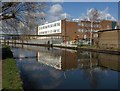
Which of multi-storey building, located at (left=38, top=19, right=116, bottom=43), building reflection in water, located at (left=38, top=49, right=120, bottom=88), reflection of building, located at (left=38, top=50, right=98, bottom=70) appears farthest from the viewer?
multi-storey building, located at (left=38, top=19, right=116, bottom=43)

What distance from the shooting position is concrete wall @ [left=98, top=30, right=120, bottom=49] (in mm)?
50844

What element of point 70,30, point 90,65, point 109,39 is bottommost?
point 90,65

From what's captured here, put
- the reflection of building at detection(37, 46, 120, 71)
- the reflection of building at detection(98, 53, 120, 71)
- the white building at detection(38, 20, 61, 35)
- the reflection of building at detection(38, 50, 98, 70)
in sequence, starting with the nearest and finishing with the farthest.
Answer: the reflection of building at detection(98, 53, 120, 71) → the reflection of building at detection(37, 46, 120, 71) → the reflection of building at detection(38, 50, 98, 70) → the white building at detection(38, 20, 61, 35)

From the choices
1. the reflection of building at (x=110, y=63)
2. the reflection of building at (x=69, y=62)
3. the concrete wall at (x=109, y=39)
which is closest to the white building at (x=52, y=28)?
the concrete wall at (x=109, y=39)

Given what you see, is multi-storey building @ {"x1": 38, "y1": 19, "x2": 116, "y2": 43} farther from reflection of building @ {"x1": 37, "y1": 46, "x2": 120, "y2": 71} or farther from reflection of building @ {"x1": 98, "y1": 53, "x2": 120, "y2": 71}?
reflection of building @ {"x1": 98, "y1": 53, "x2": 120, "y2": 71}

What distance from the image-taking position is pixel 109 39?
5400 cm

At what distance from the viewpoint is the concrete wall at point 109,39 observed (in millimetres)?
50844

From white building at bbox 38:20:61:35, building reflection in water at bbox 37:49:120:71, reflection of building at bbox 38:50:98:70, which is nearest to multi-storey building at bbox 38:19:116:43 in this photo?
white building at bbox 38:20:61:35

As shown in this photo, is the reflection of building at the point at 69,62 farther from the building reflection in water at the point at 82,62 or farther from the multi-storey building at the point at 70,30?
the multi-storey building at the point at 70,30

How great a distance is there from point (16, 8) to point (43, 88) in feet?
47.5

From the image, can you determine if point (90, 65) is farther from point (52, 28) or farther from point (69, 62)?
point (52, 28)

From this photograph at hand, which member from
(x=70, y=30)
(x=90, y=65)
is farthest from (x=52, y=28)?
(x=90, y=65)

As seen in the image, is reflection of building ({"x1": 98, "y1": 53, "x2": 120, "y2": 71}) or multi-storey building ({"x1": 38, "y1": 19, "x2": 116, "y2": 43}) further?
multi-storey building ({"x1": 38, "y1": 19, "x2": 116, "y2": 43})

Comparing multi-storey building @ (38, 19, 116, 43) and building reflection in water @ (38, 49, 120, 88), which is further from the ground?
multi-storey building @ (38, 19, 116, 43)
